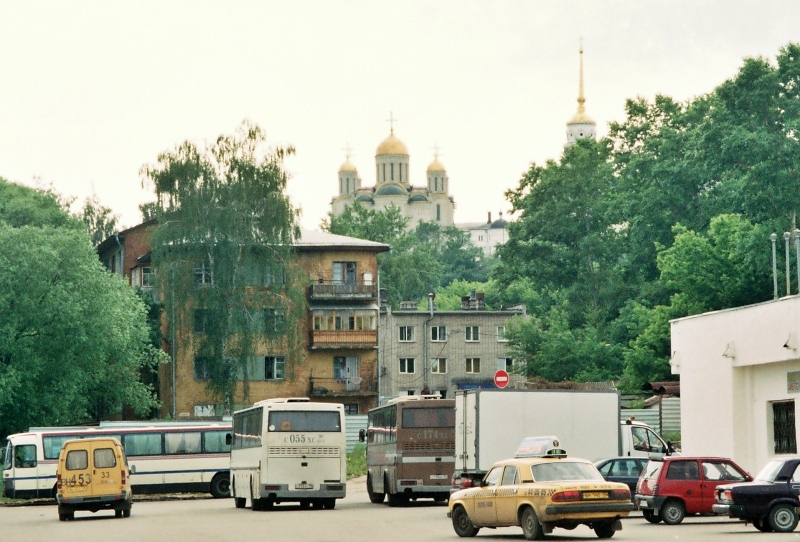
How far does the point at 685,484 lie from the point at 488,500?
17.9ft

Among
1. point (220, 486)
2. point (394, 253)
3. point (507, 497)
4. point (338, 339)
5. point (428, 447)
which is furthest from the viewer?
point (394, 253)

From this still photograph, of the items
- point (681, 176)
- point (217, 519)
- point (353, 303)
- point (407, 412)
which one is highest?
point (681, 176)

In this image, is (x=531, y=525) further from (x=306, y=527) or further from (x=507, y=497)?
(x=306, y=527)

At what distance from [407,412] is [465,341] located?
56.2 m

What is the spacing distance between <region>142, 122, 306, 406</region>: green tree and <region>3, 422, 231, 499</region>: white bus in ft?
67.0

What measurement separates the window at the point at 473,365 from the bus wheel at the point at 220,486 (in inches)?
1691

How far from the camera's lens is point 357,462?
6084 cm

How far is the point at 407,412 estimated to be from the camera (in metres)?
36.2

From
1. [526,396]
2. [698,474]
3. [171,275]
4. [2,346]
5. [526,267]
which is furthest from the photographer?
[526,267]

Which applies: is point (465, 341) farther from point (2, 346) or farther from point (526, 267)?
point (2, 346)

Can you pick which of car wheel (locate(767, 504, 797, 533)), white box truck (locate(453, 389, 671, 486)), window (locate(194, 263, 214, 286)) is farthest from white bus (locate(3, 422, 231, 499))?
car wheel (locate(767, 504, 797, 533))

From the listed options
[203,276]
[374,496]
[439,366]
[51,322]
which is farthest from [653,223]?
[374,496]

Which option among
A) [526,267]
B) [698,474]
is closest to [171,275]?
[526,267]

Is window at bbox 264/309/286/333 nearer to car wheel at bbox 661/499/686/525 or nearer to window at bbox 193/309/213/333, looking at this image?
window at bbox 193/309/213/333
